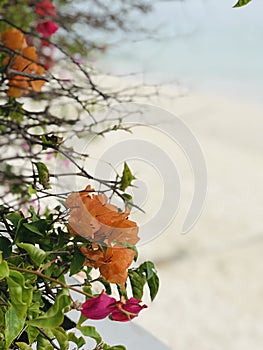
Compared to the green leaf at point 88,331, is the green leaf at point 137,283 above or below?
above

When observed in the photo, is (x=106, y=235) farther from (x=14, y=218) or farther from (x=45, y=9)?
(x=45, y=9)

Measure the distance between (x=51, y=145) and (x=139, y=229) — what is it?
96 mm

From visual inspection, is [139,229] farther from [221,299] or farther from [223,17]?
[223,17]

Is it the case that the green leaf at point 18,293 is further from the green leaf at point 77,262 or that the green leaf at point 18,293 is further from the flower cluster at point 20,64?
the flower cluster at point 20,64

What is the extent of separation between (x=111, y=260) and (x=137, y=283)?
37 millimetres

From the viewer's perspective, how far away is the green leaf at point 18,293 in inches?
11.3

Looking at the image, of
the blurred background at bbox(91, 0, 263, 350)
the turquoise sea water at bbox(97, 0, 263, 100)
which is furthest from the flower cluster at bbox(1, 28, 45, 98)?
the turquoise sea water at bbox(97, 0, 263, 100)

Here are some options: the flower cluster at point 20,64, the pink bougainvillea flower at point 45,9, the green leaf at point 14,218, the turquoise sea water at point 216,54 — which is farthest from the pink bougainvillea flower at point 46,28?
the turquoise sea water at point 216,54

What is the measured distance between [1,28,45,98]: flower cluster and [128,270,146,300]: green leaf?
0.24 meters

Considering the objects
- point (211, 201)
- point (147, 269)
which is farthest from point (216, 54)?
point (147, 269)

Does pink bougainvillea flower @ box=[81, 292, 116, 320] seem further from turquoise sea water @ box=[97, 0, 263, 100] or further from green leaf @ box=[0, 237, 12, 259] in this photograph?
turquoise sea water @ box=[97, 0, 263, 100]

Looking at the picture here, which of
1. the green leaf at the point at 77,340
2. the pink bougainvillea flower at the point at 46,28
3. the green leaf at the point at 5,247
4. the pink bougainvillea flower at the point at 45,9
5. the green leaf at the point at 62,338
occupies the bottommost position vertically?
the green leaf at the point at 77,340

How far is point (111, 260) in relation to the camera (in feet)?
1.15

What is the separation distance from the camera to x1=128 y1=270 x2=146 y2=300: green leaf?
0.38 metres
